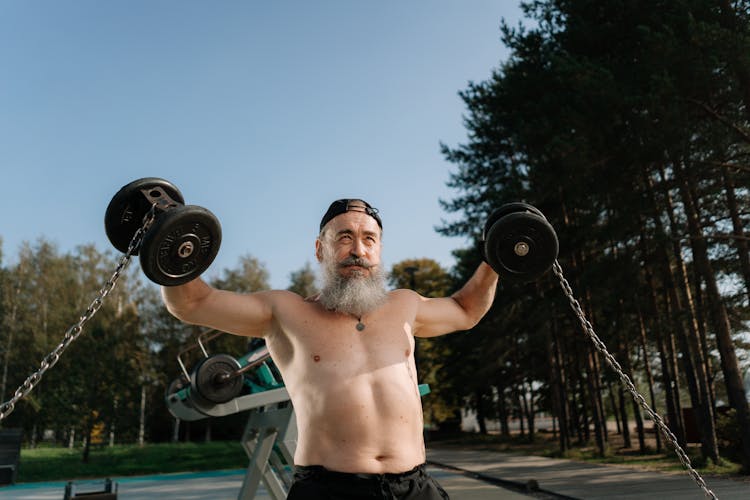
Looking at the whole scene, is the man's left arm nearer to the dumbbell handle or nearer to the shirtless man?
the shirtless man

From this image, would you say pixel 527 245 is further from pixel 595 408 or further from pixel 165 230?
pixel 595 408

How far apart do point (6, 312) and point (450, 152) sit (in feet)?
69.5

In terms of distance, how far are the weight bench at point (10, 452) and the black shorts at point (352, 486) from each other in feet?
50.8

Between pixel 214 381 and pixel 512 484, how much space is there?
7.07 m

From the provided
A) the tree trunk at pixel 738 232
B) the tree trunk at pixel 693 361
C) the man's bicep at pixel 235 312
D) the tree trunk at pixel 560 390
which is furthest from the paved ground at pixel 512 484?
the man's bicep at pixel 235 312

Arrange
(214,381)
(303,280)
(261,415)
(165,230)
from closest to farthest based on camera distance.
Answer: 1. (165,230)
2. (214,381)
3. (261,415)
4. (303,280)

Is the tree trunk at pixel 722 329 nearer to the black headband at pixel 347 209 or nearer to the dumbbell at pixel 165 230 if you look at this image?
the black headband at pixel 347 209

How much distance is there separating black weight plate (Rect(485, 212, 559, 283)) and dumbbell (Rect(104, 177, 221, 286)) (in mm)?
1145

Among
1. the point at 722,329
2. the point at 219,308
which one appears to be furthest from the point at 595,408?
the point at 219,308

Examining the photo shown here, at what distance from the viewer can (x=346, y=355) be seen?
2139mm

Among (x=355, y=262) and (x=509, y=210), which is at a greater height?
(x=509, y=210)

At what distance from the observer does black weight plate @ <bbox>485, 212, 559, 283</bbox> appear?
2.43m

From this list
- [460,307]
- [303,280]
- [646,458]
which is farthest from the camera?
[303,280]

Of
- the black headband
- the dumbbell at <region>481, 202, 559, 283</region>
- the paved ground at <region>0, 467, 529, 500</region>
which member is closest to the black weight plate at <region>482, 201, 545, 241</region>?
the dumbbell at <region>481, 202, 559, 283</region>
